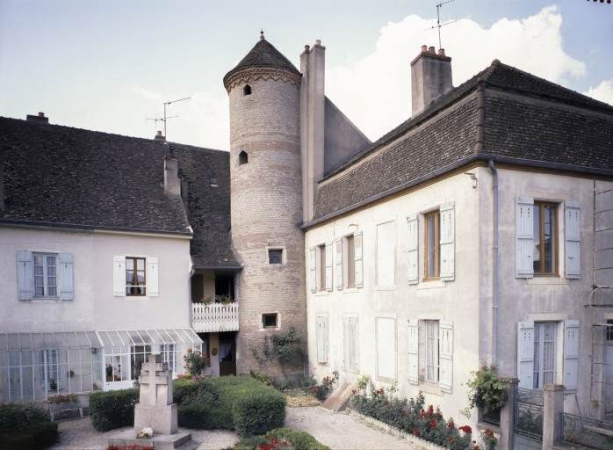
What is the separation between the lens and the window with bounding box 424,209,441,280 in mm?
12227

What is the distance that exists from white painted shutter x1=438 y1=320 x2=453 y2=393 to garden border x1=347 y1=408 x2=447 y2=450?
47.0 inches

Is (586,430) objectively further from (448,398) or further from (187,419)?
(187,419)

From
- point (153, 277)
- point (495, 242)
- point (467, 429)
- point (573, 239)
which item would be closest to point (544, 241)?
point (573, 239)

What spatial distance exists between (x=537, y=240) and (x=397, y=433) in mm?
5470

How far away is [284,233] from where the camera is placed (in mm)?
19078

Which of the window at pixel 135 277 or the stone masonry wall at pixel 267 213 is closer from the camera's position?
the window at pixel 135 277

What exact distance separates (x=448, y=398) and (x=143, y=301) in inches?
410

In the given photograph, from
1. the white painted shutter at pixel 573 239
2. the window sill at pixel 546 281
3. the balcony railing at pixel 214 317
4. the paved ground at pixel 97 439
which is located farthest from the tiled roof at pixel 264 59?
the paved ground at pixel 97 439

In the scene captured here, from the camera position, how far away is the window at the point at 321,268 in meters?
18.3

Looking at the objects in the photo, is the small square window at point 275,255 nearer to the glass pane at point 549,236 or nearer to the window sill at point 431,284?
the window sill at point 431,284

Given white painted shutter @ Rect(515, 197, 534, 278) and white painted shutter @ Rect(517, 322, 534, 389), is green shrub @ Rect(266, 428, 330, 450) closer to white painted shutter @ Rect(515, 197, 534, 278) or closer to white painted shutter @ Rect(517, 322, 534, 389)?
white painted shutter @ Rect(517, 322, 534, 389)

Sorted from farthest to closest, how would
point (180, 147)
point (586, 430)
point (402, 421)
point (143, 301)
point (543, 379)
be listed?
point (180, 147)
point (143, 301)
point (402, 421)
point (543, 379)
point (586, 430)

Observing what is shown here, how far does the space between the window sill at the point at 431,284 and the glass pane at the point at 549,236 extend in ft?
7.48

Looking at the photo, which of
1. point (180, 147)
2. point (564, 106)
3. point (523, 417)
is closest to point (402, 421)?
point (523, 417)
